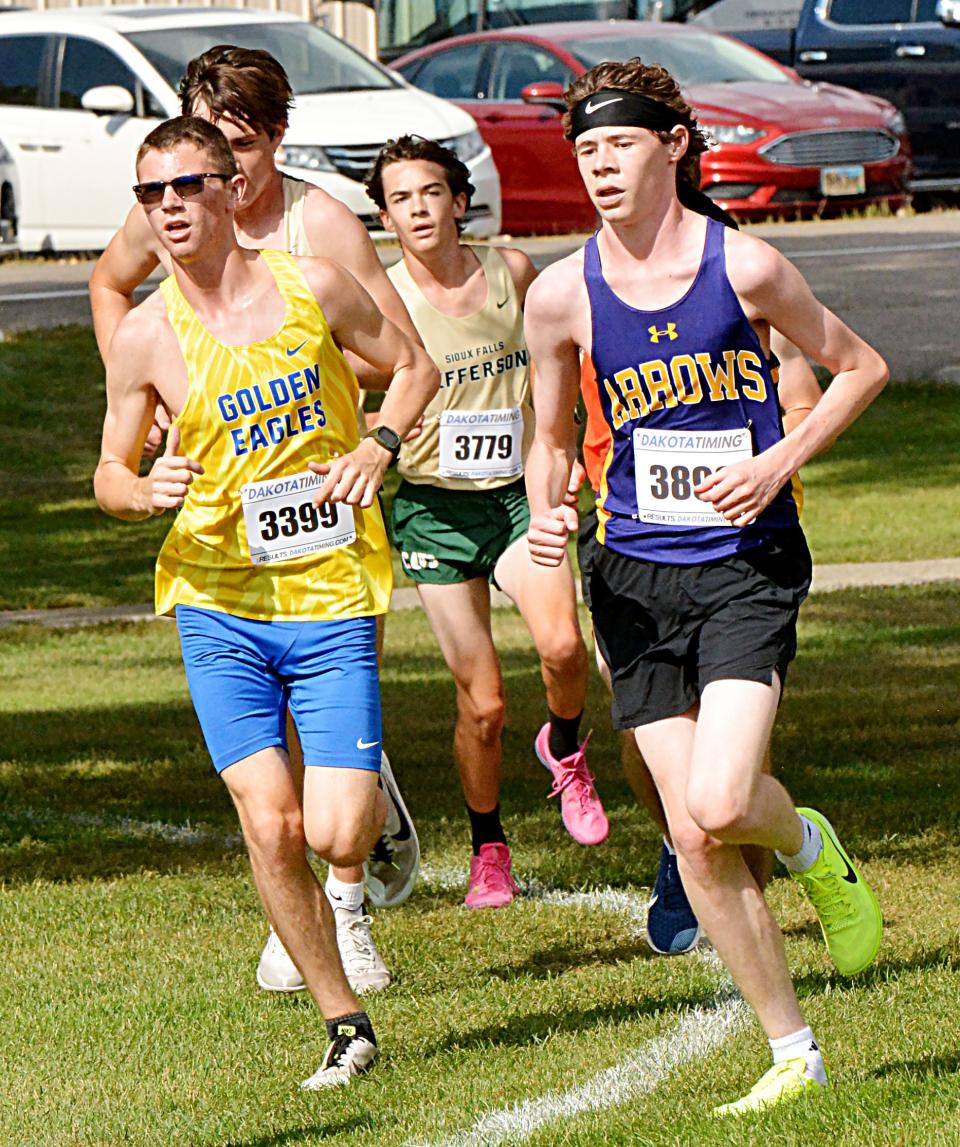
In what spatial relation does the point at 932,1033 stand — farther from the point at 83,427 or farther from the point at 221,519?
the point at 83,427

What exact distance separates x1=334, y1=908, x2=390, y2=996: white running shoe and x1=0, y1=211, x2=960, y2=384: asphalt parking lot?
12336mm

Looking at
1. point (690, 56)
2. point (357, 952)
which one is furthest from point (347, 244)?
point (690, 56)

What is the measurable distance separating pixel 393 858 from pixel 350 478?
177 cm

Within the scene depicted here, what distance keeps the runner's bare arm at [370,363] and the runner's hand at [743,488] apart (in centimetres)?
77

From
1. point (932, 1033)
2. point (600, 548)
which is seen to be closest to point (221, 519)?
point (600, 548)

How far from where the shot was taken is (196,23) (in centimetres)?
1900

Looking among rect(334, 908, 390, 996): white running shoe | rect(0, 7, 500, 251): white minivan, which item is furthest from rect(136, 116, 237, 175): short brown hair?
rect(0, 7, 500, 251): white minivan

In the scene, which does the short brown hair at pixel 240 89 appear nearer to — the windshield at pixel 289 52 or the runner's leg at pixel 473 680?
the runner's leg at pixel 473 680

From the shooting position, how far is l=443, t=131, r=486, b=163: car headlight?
722 inches

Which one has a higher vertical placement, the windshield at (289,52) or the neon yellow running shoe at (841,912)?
the neon yellow running shoe at (841,912)

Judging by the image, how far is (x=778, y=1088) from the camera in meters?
4.47

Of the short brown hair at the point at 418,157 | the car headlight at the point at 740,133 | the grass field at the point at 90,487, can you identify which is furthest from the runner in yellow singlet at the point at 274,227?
the car headlight at the point at 740,133

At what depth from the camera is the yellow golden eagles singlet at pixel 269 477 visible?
5.00m

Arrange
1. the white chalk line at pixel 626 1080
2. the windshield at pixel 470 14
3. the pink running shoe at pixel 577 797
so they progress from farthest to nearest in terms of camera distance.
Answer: the windshield at pixel 470 14, the pink running shoe at pixel 577 797, the white chalk line at pixel 626 1080
